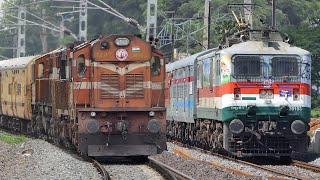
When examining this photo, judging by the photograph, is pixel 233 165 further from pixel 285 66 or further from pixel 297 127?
pixel 285 66

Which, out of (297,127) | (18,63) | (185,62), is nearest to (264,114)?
(297,127)

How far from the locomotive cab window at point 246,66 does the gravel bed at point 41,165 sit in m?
4.91

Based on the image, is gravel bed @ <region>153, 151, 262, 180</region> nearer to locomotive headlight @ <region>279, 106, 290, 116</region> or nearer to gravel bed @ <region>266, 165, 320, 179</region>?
gravel bed @ <region>266, 165, 320, 179</region>

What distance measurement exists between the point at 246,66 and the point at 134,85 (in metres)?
3.13

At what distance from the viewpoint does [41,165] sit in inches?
825

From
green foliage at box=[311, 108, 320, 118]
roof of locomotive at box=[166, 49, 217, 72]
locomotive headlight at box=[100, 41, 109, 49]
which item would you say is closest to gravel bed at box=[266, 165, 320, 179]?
locomotive headlight at box=[100, 41, 109, 49]

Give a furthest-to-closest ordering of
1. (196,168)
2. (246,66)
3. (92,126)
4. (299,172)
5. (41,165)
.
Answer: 1. (246,66)
2. (92,126)
3. (41,165)
4. (299,172)
5. (196,168)

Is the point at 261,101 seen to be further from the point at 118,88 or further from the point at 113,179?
the point at 113,179

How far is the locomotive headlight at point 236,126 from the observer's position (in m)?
23.0

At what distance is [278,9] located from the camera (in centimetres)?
9219

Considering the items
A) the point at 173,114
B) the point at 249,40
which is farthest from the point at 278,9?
the point at 249,40

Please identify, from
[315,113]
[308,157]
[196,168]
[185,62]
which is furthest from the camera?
[315,113]

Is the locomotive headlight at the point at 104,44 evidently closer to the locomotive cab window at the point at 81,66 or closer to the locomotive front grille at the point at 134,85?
the locomotive cab window at the point at 81,66

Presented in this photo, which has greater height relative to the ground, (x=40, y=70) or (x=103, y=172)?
(x=40, y=70)
